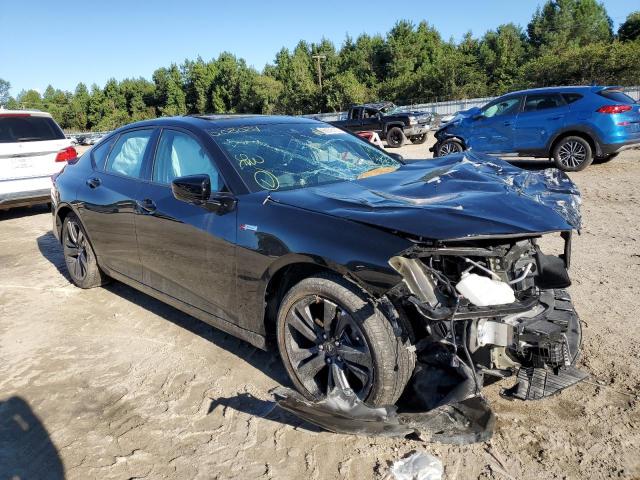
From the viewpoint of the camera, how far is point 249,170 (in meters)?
3.43

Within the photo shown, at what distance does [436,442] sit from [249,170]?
1.98m

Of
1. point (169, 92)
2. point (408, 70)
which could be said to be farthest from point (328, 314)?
point (169, 92)

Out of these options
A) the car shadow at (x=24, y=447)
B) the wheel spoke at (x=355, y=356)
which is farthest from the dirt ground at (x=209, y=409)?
the wheel spoke at (x=355, y=356)

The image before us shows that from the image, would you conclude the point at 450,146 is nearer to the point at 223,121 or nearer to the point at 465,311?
the point at 223,121

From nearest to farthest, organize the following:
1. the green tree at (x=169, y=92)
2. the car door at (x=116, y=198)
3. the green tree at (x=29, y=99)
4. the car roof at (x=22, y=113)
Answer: the car door at (x=116, y=198)
the car roof at (x=22, y=113)
the green tree at (x=169, y=92)
the green tree at (x=29, y=99)

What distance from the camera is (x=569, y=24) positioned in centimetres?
5875

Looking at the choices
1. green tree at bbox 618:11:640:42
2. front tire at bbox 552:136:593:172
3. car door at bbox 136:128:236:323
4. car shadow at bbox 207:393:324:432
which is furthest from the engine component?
green tree at bbox 618:11:640:42

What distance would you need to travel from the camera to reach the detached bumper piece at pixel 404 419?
245 centimetres

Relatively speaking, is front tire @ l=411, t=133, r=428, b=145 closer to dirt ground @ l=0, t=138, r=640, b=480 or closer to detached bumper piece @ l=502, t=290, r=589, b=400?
dirt ground @ l=0, t=138, r=640, b=480

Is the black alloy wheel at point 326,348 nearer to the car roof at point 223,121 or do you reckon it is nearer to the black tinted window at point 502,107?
the car roof at point 223,121

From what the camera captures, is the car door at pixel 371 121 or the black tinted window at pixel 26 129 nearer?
the black tinted window at pixel 26 129

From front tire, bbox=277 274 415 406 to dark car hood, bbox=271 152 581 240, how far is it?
43 cm

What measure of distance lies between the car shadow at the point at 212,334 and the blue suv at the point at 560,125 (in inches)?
337

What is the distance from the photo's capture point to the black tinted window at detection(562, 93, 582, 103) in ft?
33.2
